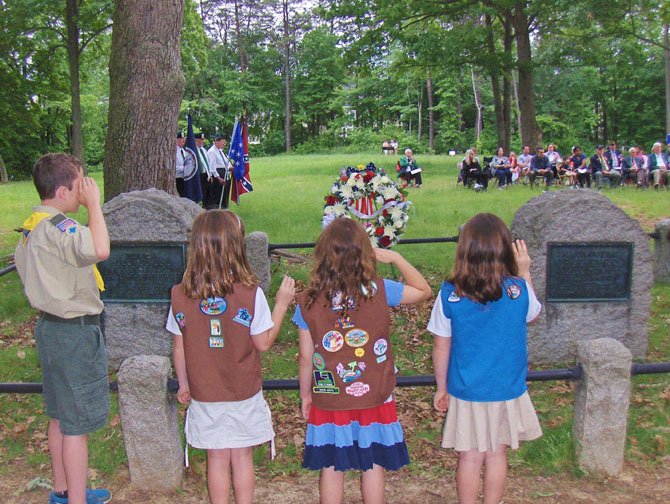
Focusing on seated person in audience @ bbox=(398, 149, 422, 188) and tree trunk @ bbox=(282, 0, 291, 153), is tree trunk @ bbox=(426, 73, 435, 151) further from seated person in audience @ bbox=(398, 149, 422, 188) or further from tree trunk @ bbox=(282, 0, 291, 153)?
seated person in audience @ bbox=(398, 149, 422, 188)

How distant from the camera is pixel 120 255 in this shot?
6.05m

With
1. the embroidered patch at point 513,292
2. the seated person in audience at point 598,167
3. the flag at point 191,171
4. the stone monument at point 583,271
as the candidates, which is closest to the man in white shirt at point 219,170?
the flag at point 191,171

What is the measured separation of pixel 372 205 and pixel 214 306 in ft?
16.8

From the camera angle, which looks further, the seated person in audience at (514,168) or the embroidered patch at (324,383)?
the seated person in audience at (514,168)

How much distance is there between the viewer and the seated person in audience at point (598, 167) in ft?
62.3

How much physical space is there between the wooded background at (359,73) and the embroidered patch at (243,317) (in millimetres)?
5181

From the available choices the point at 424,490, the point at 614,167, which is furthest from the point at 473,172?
the point at 424,490

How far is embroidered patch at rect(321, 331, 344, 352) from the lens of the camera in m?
3.21

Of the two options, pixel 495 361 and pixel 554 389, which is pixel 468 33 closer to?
pixel 554 389

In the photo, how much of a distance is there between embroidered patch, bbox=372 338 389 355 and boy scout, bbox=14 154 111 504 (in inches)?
56.8

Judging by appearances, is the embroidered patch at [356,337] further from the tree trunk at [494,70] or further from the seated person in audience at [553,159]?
the tree trunk at [494,70]

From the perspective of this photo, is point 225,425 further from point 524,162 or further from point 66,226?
point 524,162

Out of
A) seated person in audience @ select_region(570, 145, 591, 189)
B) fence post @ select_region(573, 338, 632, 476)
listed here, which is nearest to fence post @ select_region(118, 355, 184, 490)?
fence post @ select_region(573, 338, 632, 476)

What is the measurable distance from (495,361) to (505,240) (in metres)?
0.62
